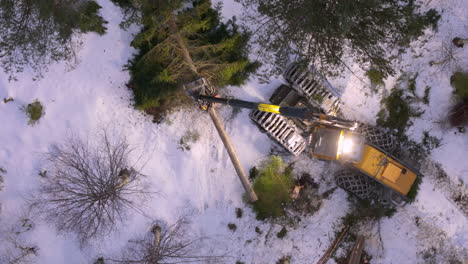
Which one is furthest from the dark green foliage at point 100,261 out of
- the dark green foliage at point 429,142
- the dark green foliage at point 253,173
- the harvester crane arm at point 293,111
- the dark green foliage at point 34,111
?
the dark green foliage at point 429,142

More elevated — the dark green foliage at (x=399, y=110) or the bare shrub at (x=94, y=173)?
the dark green foliage at (x=399, y=110)

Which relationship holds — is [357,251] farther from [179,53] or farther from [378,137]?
[179,53]

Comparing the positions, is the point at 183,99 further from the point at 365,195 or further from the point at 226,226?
the point at 365,195

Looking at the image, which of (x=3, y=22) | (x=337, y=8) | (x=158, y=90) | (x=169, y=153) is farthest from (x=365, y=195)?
(x=3, y=22)

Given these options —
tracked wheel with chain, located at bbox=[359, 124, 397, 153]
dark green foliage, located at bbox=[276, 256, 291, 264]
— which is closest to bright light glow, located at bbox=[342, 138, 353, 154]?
tracked wheel with chain, located at bbox=[359, 124, 397, 153]

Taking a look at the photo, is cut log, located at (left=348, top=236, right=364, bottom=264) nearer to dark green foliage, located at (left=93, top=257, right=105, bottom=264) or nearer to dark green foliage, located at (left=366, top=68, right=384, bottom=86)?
dark green foliage, located at (left=366, top=68, right=384, bottom=86)

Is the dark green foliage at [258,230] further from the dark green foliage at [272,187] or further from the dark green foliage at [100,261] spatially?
the dark green foliage at [100,261]

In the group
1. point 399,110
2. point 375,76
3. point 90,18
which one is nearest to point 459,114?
point 399,110
